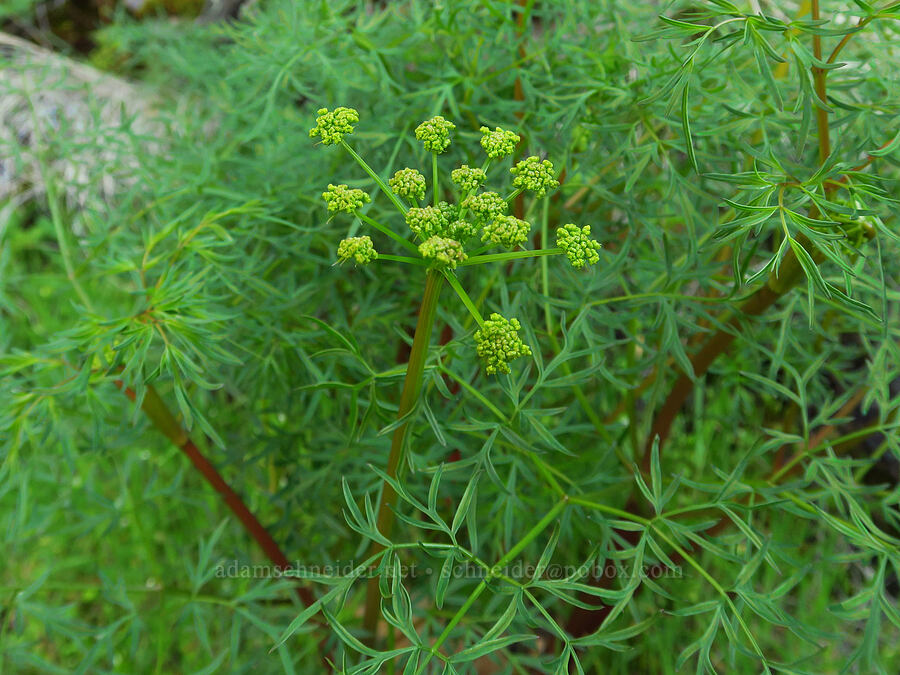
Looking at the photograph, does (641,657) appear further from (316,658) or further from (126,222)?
(126,222)

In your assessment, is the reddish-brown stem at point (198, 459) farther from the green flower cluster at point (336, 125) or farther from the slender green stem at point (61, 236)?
the green flower cluster at point (336, 125)

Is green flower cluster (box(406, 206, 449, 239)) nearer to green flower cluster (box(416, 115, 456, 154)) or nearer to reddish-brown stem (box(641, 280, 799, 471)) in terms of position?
green flower cluster (box(416, 115, 456, 154))

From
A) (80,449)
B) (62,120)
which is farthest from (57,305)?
(80,449)

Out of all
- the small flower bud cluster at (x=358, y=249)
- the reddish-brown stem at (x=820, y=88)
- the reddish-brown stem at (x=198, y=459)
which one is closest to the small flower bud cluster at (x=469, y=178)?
the small flower bud cluster at (x=358, y=249)

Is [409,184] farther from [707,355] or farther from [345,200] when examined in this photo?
[707,355]

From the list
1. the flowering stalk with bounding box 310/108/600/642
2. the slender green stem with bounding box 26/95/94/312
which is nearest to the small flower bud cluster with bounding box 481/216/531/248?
the flowering stalk with bounding box 310/108/600/642
